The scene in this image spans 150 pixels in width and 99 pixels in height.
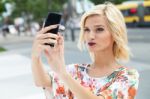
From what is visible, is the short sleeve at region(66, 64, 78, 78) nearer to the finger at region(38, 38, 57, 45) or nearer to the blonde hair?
the blonde hair

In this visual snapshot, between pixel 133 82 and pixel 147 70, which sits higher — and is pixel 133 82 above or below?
above

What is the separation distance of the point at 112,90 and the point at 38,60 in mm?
377

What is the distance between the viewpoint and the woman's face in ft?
6.91

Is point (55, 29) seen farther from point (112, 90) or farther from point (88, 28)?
point (112, 90)

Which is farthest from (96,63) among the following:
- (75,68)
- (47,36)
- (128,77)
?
(47,36)

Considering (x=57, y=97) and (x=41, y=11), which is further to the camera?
(x=41, y=11)

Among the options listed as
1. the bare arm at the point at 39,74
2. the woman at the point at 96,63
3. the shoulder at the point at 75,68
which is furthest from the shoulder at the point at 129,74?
the bare arm at the point at 39,74

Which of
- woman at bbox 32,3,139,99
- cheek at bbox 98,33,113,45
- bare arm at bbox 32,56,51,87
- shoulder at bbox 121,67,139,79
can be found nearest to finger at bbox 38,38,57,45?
woman at bbox 32,3,139,99

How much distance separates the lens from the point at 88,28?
7.04 feet

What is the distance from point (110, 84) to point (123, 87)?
6 cm

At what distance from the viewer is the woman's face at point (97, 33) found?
211 cm

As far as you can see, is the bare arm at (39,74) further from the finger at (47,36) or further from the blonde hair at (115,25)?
the blonde hair at (115,25)

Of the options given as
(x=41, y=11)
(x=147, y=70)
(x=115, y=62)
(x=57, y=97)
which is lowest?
(x=41, y=11)

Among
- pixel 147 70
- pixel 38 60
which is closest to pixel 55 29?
pixel 38 60
